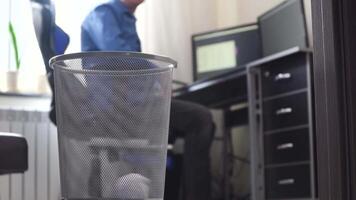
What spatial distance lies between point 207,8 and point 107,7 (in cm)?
142

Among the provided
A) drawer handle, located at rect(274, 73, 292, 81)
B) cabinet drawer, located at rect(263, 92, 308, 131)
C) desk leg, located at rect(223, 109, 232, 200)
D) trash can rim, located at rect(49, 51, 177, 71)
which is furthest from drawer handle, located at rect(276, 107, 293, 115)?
trash can rim, located at rect(49, 51, 177, 71)

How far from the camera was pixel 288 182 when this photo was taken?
2742 mm

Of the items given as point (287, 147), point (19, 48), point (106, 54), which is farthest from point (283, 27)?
point (106, 54)

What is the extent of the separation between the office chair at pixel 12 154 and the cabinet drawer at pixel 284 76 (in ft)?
4.74

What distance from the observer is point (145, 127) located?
143cm

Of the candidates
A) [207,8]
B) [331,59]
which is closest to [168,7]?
[207,8]

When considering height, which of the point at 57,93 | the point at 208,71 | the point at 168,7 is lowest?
the point at 57,93

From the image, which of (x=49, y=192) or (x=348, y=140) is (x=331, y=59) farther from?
(x=49, y=192)

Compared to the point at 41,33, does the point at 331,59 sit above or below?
below

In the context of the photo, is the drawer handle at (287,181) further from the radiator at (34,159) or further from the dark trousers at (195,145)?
the radiator at (34,159)

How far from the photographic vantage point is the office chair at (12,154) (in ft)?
4.92

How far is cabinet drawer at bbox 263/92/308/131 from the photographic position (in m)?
2.64

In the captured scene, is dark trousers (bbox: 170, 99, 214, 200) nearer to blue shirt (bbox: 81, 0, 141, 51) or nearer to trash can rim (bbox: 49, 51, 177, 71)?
blue shirt (bbox: 81, 0, 141, 51)

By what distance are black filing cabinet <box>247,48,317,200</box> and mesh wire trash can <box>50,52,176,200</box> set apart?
4.17 ft
